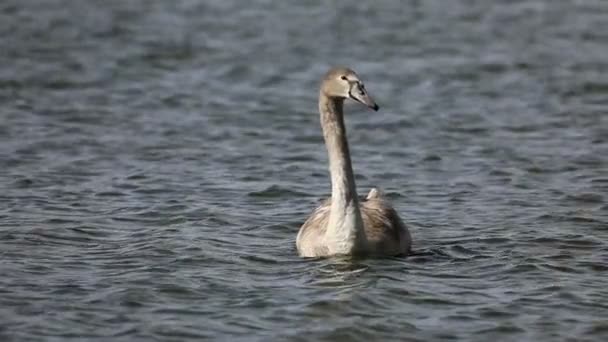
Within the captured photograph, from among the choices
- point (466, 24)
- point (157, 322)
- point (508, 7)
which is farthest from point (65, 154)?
point (508, 7)

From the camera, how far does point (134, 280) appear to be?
10.1 meters

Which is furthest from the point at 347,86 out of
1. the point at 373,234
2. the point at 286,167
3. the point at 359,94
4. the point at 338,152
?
the point at 286,167

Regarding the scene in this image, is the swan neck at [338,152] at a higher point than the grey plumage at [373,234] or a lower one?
higher

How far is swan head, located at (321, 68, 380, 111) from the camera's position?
10.5 m

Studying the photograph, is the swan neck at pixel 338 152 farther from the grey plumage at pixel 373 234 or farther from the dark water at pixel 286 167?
the dark water at pixel 286 167

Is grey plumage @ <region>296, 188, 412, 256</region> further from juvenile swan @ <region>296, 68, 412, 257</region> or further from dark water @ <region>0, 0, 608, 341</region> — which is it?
dark water @ <region>0, 0, 608, 341</region>

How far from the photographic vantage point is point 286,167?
14.8 metres

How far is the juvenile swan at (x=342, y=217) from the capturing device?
10.7 meters

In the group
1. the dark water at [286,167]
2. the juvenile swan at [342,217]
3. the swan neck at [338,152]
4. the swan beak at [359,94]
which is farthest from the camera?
the swan neck at [338,152]

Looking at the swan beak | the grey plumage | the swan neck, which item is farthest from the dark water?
the swan beak

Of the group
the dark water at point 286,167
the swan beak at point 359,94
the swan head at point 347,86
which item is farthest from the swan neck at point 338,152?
the dark water at point 286,167

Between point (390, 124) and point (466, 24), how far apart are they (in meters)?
6.70

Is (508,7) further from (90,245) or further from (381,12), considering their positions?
(90,245)

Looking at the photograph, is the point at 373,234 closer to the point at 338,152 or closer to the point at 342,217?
the point at 342,217
